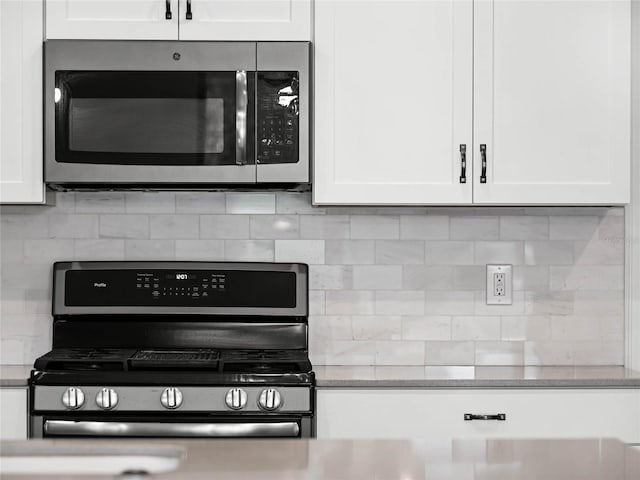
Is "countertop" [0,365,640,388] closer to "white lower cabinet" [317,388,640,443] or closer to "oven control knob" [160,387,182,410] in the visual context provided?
"white lower cabinet" [317,388,640,443]

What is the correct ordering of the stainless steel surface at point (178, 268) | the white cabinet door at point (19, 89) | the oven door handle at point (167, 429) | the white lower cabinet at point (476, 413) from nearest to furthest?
the oven door handle at point (167, 429) < the white lower cabinet at point (476, 413) < the white cabinet door at point (19, 89) < the stainless steel surface at point (178, 268)

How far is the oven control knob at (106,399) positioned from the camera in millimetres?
2146

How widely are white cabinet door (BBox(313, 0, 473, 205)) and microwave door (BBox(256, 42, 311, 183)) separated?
5 centimetres

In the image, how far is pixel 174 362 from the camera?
7.30 ft

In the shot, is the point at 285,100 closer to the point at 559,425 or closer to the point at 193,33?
the point at 193,33

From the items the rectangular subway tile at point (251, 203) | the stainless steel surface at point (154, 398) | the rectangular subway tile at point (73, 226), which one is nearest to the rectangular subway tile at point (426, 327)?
the rectangular subway tile at point (251, 203)

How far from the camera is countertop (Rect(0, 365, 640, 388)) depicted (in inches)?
89.5

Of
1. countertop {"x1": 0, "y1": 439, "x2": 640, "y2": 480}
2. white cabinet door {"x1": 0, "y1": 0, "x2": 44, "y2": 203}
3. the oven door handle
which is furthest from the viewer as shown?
white cabinet door {"x1": 0, "y1": 0, "x2": 44, "y2": 203}

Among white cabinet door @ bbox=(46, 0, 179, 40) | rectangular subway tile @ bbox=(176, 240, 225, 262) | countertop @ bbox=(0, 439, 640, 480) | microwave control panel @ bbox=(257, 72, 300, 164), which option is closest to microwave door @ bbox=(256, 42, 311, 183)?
microwave control panel @ bbox=(257, 72, 300, 164)

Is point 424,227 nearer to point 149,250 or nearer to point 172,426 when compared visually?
point 149,250

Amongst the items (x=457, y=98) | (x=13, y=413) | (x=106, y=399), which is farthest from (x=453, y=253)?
(x=13, y=413)

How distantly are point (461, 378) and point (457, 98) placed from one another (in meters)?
0.89

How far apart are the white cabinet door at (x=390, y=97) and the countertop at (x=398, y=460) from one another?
1.26m

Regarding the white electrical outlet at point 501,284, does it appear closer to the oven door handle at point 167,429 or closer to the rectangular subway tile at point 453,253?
the rectangular subway tile at point 453,253
